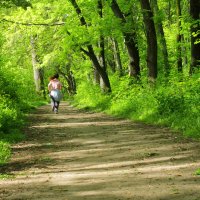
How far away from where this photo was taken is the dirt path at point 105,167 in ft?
19.3

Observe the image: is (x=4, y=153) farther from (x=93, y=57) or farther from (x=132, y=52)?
(x=93, y=57)

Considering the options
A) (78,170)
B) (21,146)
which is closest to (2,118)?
(21,146)

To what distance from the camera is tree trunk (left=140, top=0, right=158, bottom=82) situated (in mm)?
17969

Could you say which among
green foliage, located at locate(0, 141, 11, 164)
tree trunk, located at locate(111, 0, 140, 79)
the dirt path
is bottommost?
the dirt path

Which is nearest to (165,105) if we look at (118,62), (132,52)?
(132,52)

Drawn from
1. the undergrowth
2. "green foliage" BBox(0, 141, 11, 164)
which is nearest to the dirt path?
"green foliage" BBox(0, 141, 11, 164)

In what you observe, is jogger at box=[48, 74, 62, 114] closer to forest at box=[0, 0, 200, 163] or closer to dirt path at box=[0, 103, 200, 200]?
forest at box=[0, 0, 200, 163]

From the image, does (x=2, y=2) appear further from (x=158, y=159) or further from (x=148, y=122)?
(x=158, y=159)

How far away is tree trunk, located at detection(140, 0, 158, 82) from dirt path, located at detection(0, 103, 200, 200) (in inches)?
233

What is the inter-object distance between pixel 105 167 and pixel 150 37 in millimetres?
11222

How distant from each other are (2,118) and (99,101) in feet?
39.9

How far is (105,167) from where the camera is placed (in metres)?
7.80

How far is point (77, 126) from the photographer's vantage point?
49.6 feet

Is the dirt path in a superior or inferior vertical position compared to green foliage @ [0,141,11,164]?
inferior
